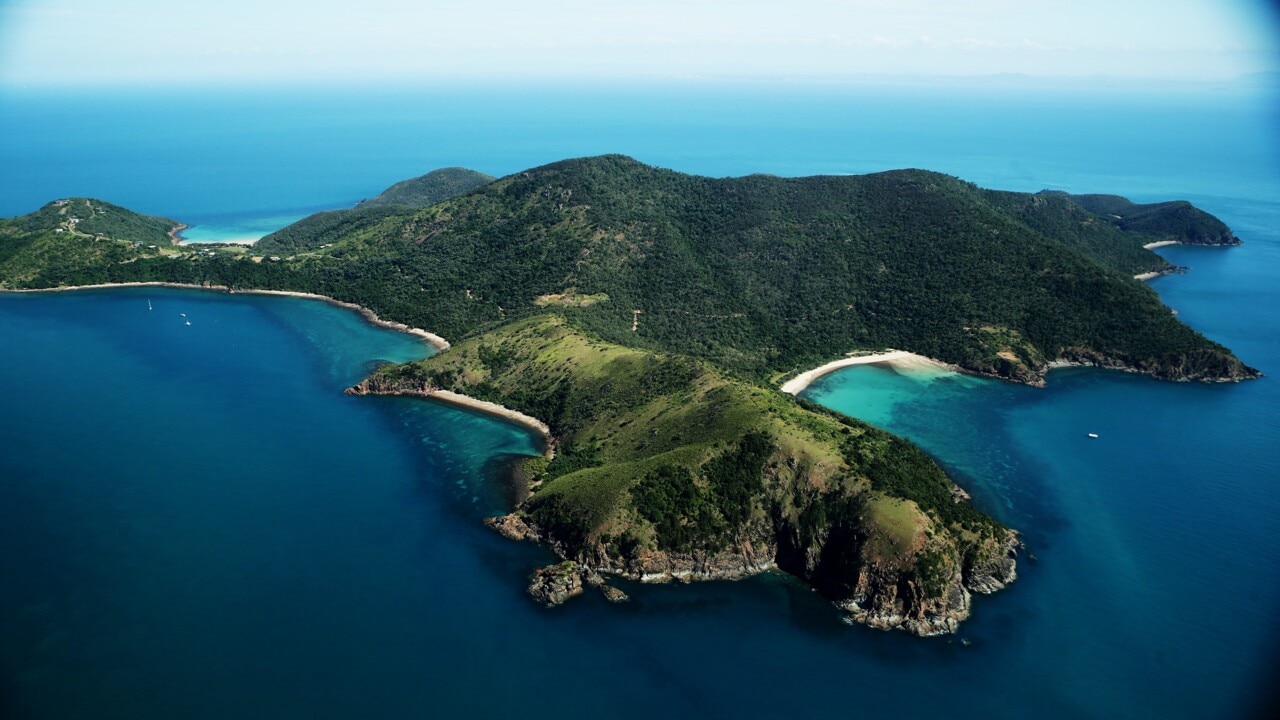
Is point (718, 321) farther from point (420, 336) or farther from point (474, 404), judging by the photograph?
point (420, 336)

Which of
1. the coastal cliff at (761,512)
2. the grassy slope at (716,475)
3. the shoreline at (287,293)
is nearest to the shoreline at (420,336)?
the shoreline at (287,293)

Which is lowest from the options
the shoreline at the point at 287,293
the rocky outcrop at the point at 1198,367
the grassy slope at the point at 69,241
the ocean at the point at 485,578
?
the ocean at the point at 485,578

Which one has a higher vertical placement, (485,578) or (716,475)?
(716,475)

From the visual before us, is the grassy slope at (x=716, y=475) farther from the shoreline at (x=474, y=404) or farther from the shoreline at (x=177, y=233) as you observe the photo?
the shoreline at (x=177, y=233)

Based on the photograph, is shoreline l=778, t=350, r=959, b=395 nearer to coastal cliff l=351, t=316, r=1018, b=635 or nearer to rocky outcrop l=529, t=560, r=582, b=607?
coastal cliff l=351, t=316, r=1018, b=635

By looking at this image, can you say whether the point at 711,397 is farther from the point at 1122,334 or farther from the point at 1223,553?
the point at 1122,334

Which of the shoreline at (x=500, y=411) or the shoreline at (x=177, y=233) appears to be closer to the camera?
the shoreline at (x=500, y=411)

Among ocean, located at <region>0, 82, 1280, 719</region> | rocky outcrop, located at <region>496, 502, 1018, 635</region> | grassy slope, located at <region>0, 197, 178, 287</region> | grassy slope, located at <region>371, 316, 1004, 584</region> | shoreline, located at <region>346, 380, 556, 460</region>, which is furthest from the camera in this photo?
grassy slope, located at <region>0, 197, 178, 287</region>

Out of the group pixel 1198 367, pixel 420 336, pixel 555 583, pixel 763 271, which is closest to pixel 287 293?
pixel 420 336

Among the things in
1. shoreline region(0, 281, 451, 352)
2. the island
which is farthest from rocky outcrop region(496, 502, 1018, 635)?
shoreline region(0, 281, 451, 352)
